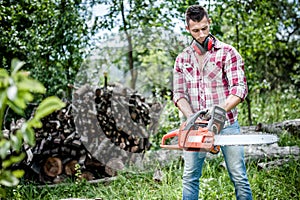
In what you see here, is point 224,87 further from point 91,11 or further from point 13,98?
point 91,11

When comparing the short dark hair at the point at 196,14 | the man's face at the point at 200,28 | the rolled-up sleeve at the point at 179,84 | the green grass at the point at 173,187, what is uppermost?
the short dark hair at the point at 196,14

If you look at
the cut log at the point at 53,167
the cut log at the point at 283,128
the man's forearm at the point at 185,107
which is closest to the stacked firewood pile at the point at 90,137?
the cut log at the point at 53,167

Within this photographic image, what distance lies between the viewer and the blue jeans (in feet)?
7.50

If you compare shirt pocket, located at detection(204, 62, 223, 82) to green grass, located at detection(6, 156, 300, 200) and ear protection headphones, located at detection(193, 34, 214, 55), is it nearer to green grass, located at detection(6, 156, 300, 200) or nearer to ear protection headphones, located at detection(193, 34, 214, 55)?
ear protection headphones, located at detection(193, 34, 214, 55)

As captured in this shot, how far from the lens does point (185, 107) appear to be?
2361 mm

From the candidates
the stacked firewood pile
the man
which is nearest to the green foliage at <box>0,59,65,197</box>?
the man

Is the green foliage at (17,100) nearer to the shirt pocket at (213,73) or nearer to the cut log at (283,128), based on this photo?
the shirt pocket at (213,73)

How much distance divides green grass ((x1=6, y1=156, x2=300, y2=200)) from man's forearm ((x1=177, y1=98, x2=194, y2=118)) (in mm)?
819

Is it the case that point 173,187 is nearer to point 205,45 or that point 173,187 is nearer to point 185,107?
point 185,107

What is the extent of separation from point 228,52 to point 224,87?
198 mm

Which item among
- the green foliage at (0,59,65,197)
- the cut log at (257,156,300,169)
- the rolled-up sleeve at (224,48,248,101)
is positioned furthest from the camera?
the cut log at (257,156,300,169)

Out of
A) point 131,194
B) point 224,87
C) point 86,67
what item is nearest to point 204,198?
point 131,194

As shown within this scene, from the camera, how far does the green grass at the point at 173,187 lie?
2.99 metres

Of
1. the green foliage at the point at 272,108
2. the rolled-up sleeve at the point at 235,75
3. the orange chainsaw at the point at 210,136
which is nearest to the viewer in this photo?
the orange chainsaw at the point at 210,136
